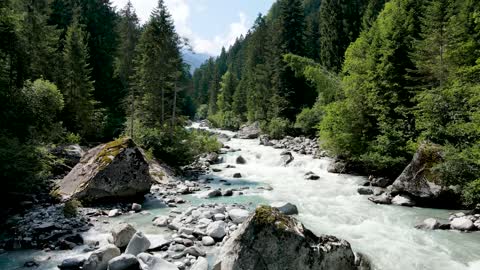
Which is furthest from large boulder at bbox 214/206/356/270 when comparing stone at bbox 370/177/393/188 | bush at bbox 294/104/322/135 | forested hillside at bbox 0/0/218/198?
bush at bbox 294/104/322/135

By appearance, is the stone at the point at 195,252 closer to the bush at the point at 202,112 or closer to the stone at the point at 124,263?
the stone at the point at 124,263

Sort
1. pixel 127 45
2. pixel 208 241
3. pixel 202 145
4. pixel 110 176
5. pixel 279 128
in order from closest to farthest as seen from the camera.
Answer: pixel 208 241, pixel 110 176, pixel 202 145, pixel 279 128, pixel 127 45

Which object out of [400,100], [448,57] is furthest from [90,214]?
[448,57]

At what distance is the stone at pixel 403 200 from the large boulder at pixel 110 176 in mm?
11700

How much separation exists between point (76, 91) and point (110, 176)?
19095 millimetres

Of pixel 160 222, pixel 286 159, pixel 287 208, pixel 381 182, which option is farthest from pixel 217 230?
pixel 286 159

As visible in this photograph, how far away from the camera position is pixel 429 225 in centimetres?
1427

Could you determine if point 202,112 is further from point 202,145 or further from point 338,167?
point 338,167

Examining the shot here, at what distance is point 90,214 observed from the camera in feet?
49.1

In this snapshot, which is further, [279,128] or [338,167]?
[279,128]

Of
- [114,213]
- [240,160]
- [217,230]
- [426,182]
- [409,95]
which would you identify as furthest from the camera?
[240,160]

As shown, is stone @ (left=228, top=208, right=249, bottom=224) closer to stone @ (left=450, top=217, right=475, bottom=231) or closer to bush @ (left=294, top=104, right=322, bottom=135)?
stone @ (left=450, top=217, right=475, bottom=231)

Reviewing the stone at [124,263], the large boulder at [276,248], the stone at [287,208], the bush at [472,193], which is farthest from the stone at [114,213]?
the bush at [472,193]

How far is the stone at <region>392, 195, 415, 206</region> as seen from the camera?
17641 mm
